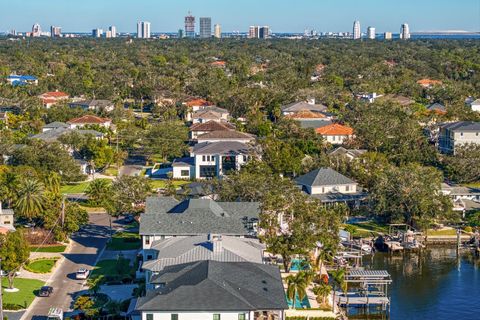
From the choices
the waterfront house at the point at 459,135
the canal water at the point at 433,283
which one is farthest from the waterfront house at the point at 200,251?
the waterfront house at the point at 459,135

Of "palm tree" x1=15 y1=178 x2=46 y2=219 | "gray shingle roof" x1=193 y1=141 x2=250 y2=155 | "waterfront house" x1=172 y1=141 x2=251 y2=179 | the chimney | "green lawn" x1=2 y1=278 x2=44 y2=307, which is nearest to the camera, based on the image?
"green lawn" x1=2 y1=278 x2=44 y2=307

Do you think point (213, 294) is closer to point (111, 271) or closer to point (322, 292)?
point (322, 292)

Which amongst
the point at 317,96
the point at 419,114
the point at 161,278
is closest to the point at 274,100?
the point at 317,96

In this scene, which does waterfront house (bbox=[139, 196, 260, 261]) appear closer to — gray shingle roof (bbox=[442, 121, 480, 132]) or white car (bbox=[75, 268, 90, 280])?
white car (bbox=[75, 268, 90, 280])

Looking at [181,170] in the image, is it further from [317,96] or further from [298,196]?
[317,96]

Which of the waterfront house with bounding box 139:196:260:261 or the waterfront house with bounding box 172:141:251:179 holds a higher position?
the waterfront house with bounding box 172:141:251:179

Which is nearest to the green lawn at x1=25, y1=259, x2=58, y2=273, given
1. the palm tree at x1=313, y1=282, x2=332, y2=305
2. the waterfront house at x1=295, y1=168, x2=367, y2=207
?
the palm tree at x1=313, y1=282, x2=332, y2=305

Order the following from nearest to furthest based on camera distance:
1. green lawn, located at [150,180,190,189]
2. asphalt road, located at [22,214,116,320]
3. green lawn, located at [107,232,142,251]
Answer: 1. asphalt road, located at [22,214,116,320]
2. green lawn, located at [107,232,142,251]
3. green lawn, located at [150,180,190,189]
